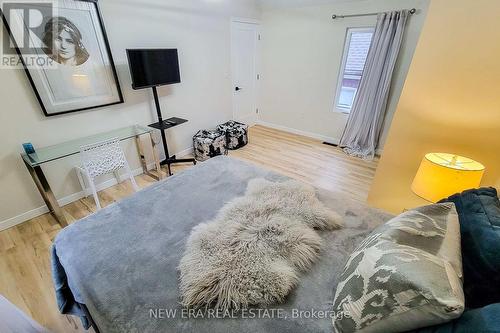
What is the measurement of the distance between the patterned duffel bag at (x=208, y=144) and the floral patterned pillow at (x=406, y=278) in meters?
2.78

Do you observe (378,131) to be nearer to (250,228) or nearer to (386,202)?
(386,202)

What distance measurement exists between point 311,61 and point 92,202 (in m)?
3.86

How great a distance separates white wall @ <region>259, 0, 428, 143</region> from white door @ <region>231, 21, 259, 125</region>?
0.75 ft

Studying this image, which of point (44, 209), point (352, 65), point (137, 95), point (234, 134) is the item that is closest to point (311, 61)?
point (352, 65)

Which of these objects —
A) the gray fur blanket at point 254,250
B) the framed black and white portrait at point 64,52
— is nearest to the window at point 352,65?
the gray fur blanket at point 254,250

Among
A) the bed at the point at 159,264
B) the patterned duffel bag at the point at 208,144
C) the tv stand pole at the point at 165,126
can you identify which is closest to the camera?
the bed at the point at 159,264

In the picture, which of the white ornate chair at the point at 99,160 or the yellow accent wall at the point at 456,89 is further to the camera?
the white ornate chair at the point at 99,160

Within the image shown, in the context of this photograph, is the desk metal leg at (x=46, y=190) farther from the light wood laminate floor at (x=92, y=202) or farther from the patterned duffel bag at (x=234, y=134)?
the patterned duffel bag at (x=234, y=134)

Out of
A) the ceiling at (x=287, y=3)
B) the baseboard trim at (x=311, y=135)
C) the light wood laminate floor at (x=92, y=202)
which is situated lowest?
the light wood laminate floor at (x=92, y=202)

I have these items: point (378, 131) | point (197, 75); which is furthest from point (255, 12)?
point (378, 131)

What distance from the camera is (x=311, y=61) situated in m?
3.75

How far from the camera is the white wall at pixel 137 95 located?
1.94 meters

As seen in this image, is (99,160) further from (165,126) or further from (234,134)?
(234,134)

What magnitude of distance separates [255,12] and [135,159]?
3.28m
